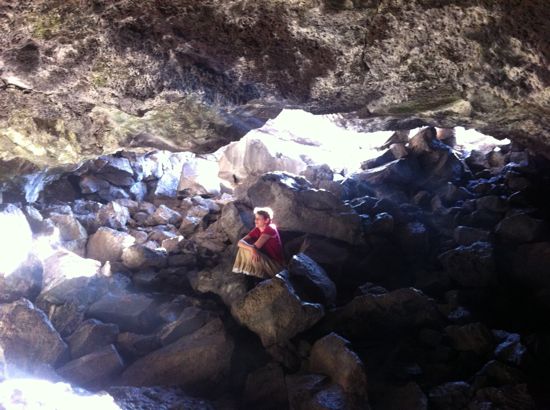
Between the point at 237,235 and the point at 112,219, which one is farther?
the point at 112,219

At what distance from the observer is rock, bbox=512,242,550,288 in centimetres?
771

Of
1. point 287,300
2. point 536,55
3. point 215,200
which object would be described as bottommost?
point 215,200

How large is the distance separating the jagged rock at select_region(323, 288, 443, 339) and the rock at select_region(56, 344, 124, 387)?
10.5ft

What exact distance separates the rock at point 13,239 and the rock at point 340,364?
5181 millimetres

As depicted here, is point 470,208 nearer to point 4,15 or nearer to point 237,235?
point 237,235

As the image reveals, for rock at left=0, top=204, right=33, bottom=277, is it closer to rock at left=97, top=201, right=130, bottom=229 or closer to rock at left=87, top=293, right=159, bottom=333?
rock at left=87, top=293, right=159, bottom=333

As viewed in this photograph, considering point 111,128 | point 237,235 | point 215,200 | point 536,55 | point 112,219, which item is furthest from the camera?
point 215,200

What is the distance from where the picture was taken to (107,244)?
9336 mm

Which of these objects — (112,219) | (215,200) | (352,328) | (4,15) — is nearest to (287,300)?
(352,328)

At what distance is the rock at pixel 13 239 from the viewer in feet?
24.4

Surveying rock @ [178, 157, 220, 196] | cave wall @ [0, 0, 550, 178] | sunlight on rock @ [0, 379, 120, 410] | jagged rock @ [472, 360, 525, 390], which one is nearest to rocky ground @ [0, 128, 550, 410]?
jagged rock @ [472, 360, 525, 390]

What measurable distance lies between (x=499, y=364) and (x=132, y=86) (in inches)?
223

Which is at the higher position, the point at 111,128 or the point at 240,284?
the point at 111,128

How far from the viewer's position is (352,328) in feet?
22.5
